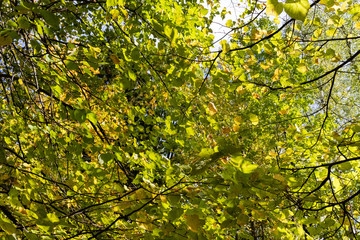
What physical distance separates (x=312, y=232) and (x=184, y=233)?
1.05m

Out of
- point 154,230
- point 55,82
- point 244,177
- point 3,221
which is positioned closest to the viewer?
point 3,221

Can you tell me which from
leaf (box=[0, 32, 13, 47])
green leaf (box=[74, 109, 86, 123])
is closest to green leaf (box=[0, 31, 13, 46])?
leaf (box=[0, 32, 13, 47])

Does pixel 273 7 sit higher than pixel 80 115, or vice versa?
pixel 273 7

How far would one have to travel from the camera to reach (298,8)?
1.07 meters

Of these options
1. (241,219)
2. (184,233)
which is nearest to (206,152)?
(241,219)

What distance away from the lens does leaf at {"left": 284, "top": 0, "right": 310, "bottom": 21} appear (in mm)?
1058

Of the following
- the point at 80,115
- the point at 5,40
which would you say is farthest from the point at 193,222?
the point at 5,40

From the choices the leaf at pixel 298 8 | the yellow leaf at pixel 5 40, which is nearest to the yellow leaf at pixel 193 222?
the leaf at pixel 298 8

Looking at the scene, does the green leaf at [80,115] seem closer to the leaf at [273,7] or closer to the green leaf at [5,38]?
the green leaf at [5,38]

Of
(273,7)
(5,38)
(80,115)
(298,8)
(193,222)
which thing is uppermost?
(273,7)

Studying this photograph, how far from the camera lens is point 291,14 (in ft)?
3.52

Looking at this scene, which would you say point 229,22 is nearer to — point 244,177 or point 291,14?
point 291,14

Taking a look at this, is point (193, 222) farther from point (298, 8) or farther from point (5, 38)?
point (5, 38)

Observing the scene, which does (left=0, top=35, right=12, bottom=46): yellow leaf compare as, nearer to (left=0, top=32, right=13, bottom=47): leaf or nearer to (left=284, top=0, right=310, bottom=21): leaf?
(left=0, top=32, right=13, bottom=47): leaf
